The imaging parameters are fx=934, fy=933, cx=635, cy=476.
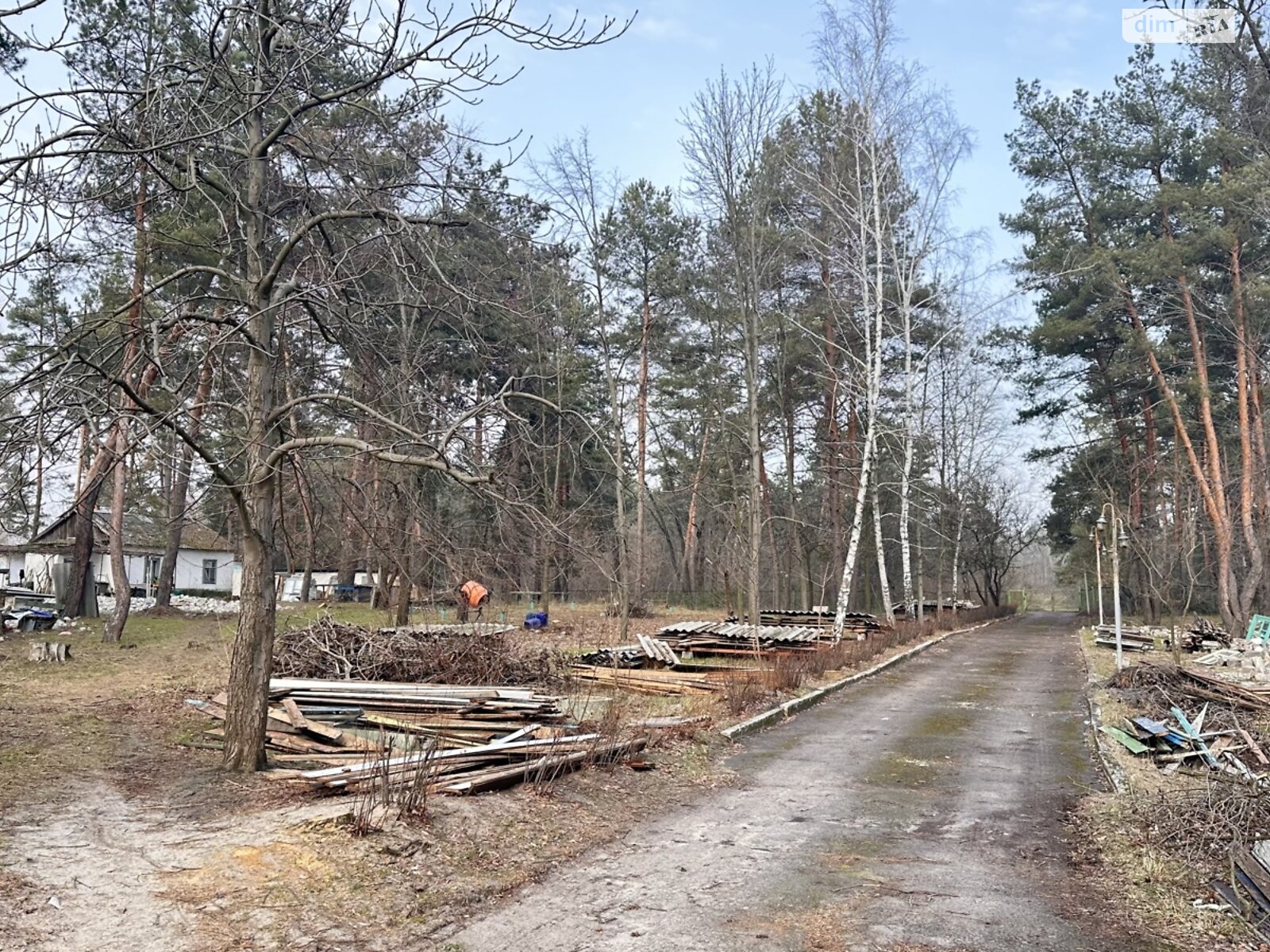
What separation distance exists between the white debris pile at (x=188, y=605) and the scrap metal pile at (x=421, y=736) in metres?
22.7

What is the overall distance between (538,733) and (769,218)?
19.4 m

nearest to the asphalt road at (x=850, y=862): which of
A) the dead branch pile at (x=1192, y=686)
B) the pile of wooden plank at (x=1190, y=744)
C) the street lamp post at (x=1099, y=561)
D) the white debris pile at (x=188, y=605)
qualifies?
the pile of wooden plank at (x=1190, y=744)

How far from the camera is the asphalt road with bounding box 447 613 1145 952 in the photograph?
189 inches

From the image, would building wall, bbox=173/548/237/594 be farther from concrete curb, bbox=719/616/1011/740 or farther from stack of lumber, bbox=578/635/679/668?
concrete curb, bbox=719/616/1011/740

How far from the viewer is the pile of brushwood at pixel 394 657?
11.9 meters

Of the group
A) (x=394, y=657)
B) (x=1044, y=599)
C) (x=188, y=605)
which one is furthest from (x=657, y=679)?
(x=1044, y=599)

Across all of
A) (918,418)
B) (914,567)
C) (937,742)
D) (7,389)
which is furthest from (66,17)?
(914,567)

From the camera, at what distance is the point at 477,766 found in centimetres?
757

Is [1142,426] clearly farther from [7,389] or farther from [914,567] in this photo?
[7,389]

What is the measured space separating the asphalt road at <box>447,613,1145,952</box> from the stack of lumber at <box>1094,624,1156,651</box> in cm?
1230

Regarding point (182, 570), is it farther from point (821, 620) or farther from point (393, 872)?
point (393, 872)

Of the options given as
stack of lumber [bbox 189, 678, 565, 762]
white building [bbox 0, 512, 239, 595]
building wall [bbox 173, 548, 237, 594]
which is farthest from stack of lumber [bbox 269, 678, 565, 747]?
building wall [bbox 173, 548, 237, 594]

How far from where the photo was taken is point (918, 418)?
28406mm

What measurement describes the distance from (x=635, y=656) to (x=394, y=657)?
16.7 ft
